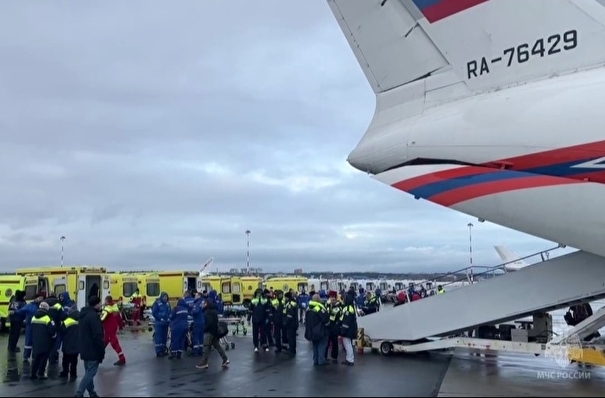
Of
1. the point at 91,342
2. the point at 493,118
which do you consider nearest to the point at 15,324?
the point at 91,342

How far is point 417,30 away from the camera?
35.0 ft

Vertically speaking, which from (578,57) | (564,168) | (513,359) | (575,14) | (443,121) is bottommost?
(513,359)

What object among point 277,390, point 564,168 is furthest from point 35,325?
point 564,168

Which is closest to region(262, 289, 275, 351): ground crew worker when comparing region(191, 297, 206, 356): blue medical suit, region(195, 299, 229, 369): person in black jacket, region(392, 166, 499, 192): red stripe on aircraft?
region(191, 297, 206, 356): blue medical suit

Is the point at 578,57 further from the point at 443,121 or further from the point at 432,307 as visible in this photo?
the point at 432,307

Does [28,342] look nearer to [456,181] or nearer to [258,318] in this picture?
[258,318]

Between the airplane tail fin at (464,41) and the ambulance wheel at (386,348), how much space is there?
539 cm

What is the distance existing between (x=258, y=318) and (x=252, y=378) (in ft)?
12.4

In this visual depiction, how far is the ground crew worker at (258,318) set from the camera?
14.7 m

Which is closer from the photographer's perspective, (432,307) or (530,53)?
(530,53)

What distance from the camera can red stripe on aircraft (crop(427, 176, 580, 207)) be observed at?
8.95 m

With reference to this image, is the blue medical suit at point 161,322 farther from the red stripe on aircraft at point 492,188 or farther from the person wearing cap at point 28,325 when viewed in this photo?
the red stripe on aircraft at point 492,188

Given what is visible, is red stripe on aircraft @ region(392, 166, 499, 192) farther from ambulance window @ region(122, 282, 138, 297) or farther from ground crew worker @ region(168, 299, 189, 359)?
ambulance window @ region(122, 282, 138, 297)

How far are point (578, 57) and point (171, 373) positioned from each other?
8.87 m
